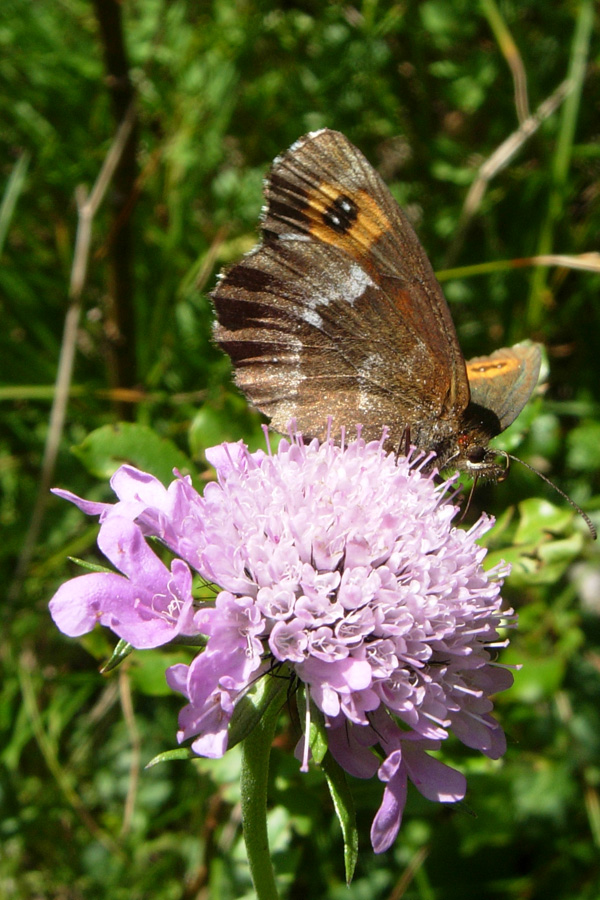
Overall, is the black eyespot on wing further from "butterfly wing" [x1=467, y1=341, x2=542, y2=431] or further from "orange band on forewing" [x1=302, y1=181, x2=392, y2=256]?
"butterfly wing" [x1=467, y1=341, x2=542, y2=431]

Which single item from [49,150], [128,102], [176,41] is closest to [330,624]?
[128,102]

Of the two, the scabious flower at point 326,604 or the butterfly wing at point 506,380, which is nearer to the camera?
the scabious flower at point 326,604

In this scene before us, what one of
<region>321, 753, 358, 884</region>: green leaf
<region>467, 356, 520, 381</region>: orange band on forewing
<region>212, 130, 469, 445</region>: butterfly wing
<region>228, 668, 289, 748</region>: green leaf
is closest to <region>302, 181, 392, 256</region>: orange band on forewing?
<region>212, 130, 469, 445</region>: butterfly wing

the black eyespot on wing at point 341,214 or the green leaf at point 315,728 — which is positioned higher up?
the black eyespot on wing at point 341,214

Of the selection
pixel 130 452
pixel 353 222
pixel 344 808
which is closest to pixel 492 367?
pixel 353 222

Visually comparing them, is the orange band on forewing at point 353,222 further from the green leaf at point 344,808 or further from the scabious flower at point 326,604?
the green leaf at point 344,808

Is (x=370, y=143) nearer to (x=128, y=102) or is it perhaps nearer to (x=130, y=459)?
(x=128, y=102)

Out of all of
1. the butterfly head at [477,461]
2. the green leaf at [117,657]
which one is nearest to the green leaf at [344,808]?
the green leaf at [117,657]

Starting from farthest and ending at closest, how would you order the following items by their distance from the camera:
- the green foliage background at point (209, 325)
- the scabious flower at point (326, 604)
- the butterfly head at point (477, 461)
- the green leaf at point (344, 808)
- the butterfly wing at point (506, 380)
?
the green foliage background at point (209, 325) → the butterfly wing at point (506, 380) → the butterfly head at point (477, 461) → the scabious flower at point (326, 604) → the green leaf at point (344, 808)
